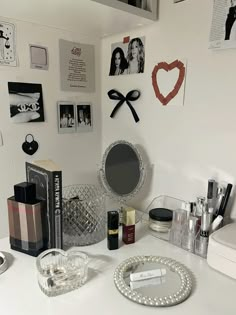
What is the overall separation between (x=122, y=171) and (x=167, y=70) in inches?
16.1

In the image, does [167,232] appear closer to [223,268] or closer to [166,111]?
[223,268]

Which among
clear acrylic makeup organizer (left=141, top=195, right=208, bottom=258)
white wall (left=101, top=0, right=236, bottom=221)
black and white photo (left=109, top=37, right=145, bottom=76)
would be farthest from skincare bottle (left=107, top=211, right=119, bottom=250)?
black and white photo (left=109, top=37, right=145, bottom=76)

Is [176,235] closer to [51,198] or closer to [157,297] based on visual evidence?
[157,297]

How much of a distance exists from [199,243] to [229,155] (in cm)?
28

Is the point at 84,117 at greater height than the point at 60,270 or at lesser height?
greater

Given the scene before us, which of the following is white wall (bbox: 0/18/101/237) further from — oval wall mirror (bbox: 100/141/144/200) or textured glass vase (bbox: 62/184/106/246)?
textured glass vase (bbox: 62/184/106/246)

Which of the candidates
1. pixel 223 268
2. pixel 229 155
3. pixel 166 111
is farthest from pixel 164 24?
pixel 223 268

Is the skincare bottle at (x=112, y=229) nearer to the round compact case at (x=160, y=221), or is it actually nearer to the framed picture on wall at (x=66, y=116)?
the round compact case at (x=160, y=221)

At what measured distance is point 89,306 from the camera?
0.60 meters

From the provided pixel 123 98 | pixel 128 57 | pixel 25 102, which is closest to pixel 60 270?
pixel 25 102

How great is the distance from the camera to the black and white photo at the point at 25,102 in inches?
38.2

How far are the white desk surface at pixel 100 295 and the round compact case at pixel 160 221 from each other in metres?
0.15

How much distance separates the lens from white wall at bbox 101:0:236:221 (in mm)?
850

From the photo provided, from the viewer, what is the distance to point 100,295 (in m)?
0.64
